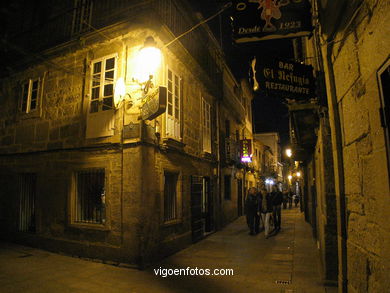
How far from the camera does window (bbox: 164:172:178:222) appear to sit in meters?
8.95

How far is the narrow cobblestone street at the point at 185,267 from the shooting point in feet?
18.5

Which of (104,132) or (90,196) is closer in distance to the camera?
(104,132)

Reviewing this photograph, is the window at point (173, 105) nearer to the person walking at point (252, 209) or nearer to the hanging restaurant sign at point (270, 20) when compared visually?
the person walking at point (252, 209)

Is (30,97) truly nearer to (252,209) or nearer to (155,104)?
(155,104)

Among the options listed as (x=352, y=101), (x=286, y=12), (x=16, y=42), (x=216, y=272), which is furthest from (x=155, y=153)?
(x=16, y=42)

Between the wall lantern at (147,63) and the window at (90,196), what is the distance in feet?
9.96

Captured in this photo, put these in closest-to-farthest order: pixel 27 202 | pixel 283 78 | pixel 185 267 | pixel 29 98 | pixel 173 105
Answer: pixel 283 78 < pixel 185 267 < pixel 173 105 < pixel 27 202 < pixel 29 98

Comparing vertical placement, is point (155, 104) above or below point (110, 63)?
below

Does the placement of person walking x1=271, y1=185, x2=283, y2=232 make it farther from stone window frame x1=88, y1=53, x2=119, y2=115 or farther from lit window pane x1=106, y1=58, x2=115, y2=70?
lit window pane x1=106, y1=58, x2=115, y2=70

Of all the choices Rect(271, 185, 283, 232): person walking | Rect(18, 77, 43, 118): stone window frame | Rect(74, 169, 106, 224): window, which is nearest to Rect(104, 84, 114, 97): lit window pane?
Rect(74, 169, 106, 224): window

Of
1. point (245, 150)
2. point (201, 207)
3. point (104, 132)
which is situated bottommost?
point (201, 207)

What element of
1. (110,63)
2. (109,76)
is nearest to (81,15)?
(110,63)

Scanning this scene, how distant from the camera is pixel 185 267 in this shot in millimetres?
7105

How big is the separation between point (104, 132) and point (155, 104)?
2.37 m
